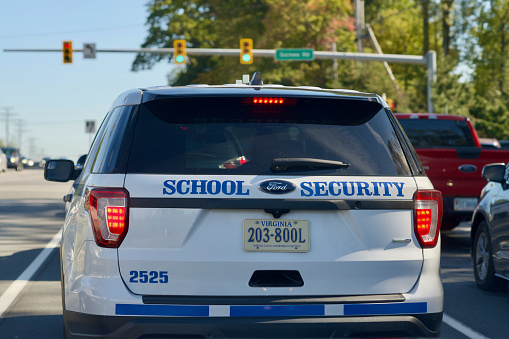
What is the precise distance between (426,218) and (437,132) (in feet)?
34.2

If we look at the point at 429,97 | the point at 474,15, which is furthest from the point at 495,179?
the point at 474,15

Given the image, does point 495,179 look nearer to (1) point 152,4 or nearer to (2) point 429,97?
(2) point 429,97

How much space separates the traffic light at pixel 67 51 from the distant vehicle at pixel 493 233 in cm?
2460

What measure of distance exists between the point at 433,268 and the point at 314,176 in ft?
2.61

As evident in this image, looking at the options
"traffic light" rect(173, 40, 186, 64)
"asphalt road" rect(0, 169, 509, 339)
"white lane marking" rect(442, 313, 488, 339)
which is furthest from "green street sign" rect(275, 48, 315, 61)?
"white lane marking" rect(442, 313, 488, 339)

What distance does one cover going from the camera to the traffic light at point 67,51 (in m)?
31.6

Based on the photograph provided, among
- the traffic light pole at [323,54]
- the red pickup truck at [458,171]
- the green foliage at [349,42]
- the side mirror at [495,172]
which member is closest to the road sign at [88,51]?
the traffic light pole at [323,54]

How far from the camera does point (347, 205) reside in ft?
13.9

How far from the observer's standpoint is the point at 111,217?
418 cm

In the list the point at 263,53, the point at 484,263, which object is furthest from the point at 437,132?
the point at 263,53

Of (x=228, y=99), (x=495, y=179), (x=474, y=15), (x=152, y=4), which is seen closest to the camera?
(x=228, y=99)

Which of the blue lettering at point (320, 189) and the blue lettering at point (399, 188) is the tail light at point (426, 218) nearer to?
the blue lettering at point (399, 188)

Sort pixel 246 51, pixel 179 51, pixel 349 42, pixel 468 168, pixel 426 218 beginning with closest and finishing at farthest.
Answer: pixel 426 218 → pixel 468 168 → pixel 246 51 → pixel 179 51 → pixel 349 42

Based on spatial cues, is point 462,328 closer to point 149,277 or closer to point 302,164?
point 302,164
